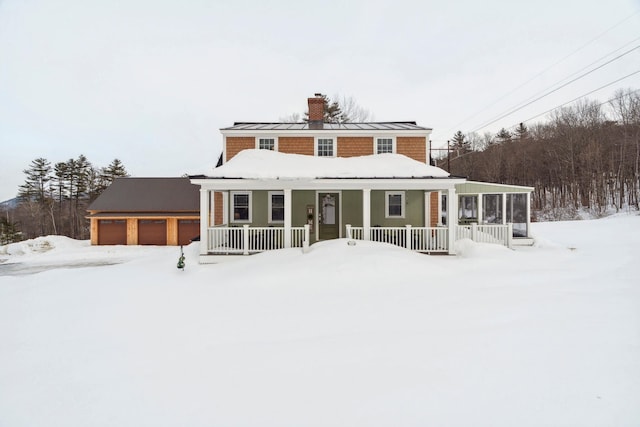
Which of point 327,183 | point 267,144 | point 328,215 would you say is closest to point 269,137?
point 267,144

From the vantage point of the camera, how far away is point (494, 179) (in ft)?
142

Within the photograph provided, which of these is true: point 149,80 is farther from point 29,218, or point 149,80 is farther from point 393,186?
point 29,218

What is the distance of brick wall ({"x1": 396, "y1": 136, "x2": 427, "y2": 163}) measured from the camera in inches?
594

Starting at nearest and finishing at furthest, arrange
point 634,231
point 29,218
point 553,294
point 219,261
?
point 553,294 < point 219,261 < point 634,231 < point 29,218

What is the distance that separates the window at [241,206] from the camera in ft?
46.4

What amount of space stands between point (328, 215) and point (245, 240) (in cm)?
469

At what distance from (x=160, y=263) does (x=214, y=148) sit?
2888 cm

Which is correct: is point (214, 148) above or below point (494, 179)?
above

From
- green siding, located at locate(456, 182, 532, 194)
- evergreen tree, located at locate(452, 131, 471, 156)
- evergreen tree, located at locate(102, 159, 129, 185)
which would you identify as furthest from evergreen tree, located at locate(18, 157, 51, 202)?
evergreen tree, located at locate(452, 131, 471, 156)

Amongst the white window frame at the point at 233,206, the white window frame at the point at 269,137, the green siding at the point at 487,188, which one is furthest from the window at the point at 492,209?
the white window frame at the point at 233,206

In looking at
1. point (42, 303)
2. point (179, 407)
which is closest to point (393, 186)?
point (179, 407)

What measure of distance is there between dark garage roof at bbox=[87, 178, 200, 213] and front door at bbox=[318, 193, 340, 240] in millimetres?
10530

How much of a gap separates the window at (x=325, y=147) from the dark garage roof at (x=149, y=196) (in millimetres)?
10411

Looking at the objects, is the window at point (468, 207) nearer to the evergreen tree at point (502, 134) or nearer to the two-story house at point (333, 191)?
the two-story house at point (333, 191)
